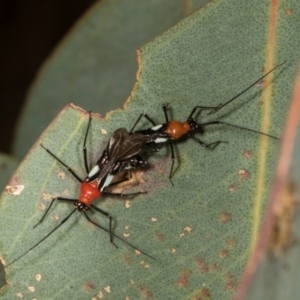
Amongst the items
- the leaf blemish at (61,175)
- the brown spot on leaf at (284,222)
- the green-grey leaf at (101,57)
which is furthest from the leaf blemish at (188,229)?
the brown spot on leaf at (284,222)

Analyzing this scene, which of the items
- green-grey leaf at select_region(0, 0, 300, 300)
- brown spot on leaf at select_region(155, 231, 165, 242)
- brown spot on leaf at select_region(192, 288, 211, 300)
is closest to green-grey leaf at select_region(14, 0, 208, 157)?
green-grey leaf at select_region(0, 0, 300, 300)

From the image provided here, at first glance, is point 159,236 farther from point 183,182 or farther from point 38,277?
point 38,277

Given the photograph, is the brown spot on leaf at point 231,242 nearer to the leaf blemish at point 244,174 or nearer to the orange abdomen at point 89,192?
the leaf blemish at point 244,174

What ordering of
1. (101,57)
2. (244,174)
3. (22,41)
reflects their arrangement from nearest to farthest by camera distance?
(244,174) → (101,57) → (22,41)

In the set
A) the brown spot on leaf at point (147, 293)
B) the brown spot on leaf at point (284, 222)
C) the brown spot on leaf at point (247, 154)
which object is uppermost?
the brown spot on leaf at point (247, 154)

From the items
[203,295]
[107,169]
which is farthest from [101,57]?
[203,295]

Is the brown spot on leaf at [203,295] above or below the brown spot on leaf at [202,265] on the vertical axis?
below
